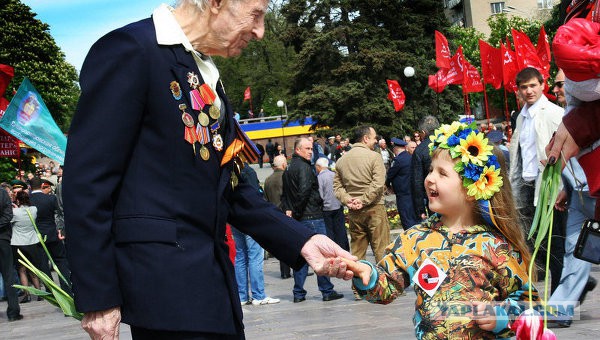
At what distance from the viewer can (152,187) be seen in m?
2.97

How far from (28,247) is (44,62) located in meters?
43.1

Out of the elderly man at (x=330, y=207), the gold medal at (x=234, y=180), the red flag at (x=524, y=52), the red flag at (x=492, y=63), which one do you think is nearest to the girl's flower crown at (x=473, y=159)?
the gold medal at (x=234, y=180)

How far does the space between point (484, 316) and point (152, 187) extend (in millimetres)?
1698

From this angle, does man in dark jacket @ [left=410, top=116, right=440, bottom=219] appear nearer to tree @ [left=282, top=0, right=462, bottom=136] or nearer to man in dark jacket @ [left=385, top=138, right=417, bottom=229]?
man in dark jacket @ [left=385, top=138, right=417, bottom=229]

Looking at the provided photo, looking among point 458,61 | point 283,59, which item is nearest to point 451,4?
point 283,59

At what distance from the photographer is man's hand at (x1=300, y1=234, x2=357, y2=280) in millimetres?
3494

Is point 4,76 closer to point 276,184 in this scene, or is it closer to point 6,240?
point 6,240

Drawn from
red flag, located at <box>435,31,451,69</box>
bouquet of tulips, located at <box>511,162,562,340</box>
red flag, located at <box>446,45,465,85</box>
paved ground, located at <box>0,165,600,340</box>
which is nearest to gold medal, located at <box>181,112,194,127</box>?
bouquet of tulips, located at <box>511,162,562,340</box>

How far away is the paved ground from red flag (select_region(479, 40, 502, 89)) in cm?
1603

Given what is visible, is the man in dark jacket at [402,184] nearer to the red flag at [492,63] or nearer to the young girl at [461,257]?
the young girl at [461,257]

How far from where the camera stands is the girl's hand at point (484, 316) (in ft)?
12.4

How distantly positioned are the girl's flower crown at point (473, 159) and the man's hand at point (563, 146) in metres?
0.47

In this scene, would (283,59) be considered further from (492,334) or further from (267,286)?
(492,334)

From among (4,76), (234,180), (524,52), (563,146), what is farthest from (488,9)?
(234,180)
